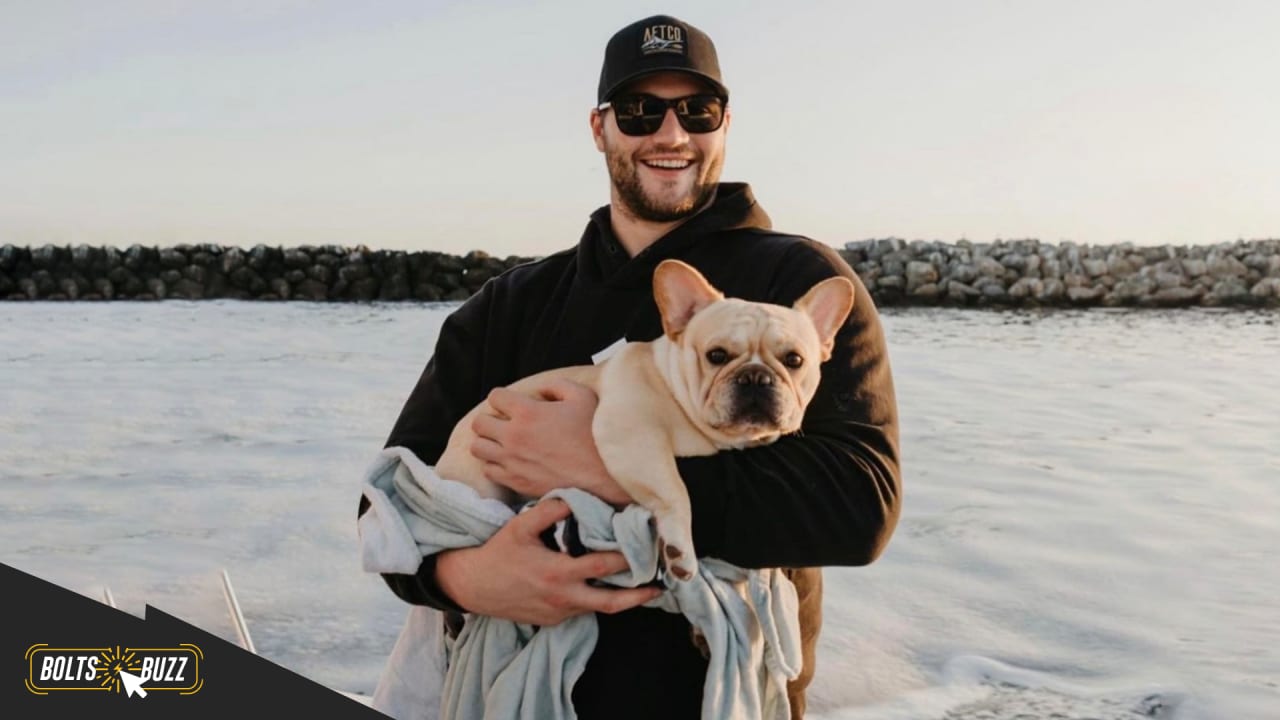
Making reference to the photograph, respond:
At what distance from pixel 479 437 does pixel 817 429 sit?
2.06ft

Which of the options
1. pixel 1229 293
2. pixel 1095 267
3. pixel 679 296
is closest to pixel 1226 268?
pixel 1229 293

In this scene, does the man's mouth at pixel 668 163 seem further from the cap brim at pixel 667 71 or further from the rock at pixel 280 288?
the rock at pixel 280 288

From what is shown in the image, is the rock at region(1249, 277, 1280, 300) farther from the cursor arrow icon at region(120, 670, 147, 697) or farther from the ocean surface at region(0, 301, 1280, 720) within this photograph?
the cursor arrow icon at region(120, 670, 147, 697)

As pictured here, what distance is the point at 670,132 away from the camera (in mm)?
2225

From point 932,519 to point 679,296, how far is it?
4.32 metres

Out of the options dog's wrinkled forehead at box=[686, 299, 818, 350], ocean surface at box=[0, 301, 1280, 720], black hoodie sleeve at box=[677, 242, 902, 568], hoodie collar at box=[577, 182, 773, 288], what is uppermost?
hoodie collar at box=[577, 182, 773, 288]

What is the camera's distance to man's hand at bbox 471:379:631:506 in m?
1.98

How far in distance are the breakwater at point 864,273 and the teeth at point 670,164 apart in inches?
577

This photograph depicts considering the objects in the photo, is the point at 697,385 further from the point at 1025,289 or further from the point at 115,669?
the point at 1025,289

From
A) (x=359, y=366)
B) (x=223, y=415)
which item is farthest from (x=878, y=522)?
(x=359, y=366)

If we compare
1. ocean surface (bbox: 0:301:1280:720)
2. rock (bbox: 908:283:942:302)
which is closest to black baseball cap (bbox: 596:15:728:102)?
ocean surface (bbox: 0:301:1280:720)

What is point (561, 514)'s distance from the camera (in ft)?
6.49

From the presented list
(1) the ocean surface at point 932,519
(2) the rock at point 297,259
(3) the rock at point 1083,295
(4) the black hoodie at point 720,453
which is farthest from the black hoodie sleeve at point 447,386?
(2) the rock at point 297,259

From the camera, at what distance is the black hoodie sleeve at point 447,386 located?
2.39 metres
